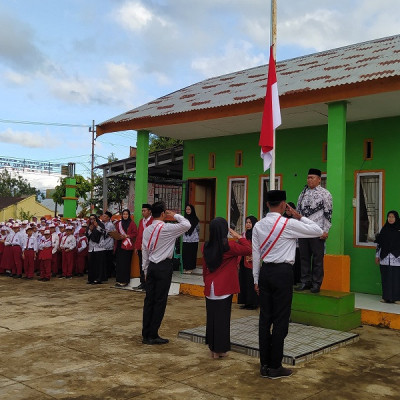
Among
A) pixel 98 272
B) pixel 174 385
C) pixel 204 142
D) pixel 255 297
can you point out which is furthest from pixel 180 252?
pixel 174 385

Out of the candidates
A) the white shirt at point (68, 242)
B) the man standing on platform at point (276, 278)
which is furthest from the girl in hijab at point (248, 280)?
the white shirt at point (68, 242)

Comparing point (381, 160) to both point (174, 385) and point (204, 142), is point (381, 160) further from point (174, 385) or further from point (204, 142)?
point (174, 385)

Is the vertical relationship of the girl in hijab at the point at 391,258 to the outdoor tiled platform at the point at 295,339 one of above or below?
above

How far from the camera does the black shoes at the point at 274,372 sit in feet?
14.8

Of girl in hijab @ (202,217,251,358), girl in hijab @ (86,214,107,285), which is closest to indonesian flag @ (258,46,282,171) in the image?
girl in hijab @ (202,217,251,358)

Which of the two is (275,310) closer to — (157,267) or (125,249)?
(157,267)

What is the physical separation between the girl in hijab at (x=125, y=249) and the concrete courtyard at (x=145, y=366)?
278cm

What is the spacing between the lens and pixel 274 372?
451cm

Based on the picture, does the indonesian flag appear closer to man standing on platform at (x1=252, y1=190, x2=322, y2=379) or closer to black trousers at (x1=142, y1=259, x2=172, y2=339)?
man standing on platform at (x1=252, y1=190, x2=322, y2=379)

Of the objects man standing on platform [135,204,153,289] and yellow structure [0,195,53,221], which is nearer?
man standing on platform [135,204,153,289]

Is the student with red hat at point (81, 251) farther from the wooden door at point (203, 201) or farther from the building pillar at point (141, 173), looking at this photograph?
the wooden door at point (203, 201)

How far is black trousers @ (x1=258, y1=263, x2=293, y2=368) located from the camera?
453 cm

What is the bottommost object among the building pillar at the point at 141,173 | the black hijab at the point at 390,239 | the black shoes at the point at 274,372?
the black shoes at the point at 274,372

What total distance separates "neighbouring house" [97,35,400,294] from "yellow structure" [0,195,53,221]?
37573mm
